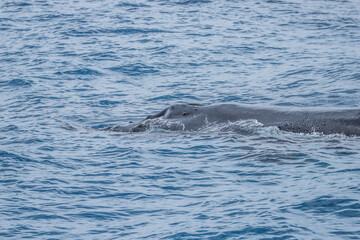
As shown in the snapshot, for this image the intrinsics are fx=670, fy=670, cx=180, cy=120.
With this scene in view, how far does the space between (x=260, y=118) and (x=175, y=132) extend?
2.05 meters

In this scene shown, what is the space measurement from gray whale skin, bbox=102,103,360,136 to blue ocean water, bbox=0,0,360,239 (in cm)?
25

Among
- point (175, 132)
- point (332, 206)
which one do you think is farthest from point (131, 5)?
point (332, 206)

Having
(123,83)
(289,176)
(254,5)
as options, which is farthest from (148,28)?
(289,176)

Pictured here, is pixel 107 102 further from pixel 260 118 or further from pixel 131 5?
pixel 131 5

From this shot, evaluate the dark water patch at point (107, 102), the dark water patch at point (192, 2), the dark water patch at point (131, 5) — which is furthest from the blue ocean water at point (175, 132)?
the dark water patch at point (131, 5)

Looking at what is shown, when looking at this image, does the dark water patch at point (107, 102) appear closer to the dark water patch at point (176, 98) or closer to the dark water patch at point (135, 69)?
the dark water patch at point (176, 98)

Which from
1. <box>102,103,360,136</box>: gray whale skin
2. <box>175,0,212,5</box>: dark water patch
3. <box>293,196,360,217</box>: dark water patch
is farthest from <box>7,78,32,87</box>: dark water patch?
<box>175,0,212,5</box>: dark water patch

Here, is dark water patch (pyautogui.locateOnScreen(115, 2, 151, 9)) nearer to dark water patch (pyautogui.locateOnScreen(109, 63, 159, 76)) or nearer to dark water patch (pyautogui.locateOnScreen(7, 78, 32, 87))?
dark water patch (pyautogui.locateOnScreen(109, 63, 159, 76))

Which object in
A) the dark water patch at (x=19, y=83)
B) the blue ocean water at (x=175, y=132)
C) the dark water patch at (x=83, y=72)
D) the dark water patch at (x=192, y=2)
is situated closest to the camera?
the blue ocean water at (x=175, y=132)

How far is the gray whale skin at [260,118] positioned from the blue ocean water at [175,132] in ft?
0.83

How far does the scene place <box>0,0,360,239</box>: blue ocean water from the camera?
35.0 ft

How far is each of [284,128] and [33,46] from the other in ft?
57.5

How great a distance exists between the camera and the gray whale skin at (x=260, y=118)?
1402 centimetres

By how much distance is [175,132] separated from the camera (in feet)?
51.1
